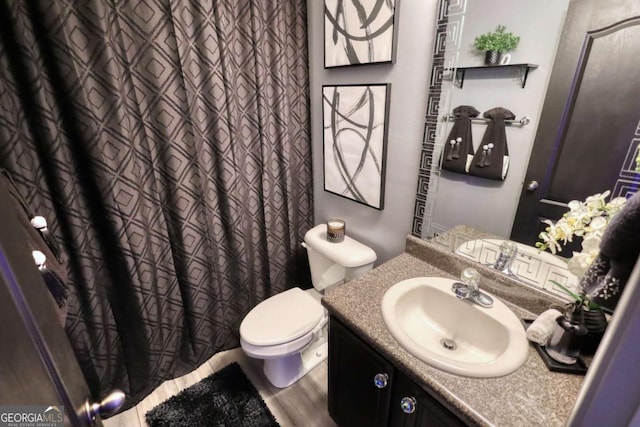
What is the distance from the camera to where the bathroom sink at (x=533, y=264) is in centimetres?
98

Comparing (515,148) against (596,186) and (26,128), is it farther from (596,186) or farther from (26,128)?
(26,128)

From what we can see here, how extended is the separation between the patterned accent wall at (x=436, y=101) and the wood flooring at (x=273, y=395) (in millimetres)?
1028

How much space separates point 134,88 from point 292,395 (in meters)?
1.68

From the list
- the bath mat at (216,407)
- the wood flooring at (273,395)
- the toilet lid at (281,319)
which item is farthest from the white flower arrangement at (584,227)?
the bath mat at (216,407)

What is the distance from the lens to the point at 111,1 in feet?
3.76

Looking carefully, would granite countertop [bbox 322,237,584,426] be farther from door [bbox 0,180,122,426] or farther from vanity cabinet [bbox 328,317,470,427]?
door [bbox 0,180,122,426]

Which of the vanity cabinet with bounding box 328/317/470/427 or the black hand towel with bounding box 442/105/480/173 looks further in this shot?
the black hand towel with bounding box 442/105/480/173

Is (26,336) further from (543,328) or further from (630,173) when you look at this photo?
(630,173)

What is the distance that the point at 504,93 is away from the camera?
1007 mm

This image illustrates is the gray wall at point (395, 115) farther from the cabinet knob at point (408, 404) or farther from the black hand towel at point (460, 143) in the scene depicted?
the cabinet knob at point (408, 404)

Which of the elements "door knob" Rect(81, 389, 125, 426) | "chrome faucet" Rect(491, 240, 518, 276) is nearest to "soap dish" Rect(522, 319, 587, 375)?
"chrome faucet" Rect(491, 240, 518, 276)

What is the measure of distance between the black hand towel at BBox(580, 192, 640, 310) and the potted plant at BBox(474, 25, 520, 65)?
81 cm

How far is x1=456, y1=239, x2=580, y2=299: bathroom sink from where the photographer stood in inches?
38.8

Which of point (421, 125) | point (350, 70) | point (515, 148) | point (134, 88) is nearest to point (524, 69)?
point (515, 148)
